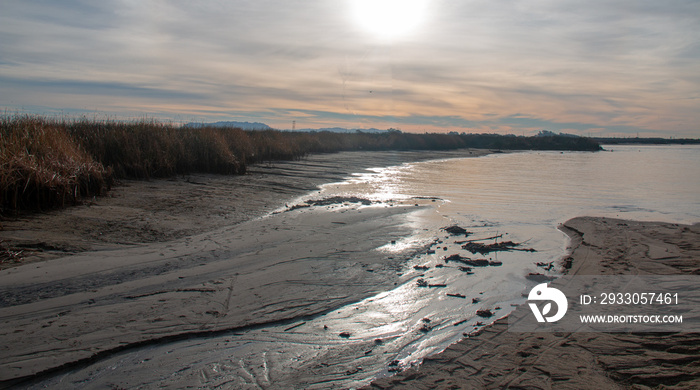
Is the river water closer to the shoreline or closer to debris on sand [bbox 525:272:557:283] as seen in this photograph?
debris on sand [bbox 525:272:557:283]

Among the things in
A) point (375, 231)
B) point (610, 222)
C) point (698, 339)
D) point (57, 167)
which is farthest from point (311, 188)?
point (698, 339)

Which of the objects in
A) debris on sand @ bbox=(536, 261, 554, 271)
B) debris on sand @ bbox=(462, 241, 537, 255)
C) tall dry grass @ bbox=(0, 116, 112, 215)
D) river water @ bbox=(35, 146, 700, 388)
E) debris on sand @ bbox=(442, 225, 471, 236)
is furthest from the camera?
debris on sand @ bbox=(442, 225, 471, 236)

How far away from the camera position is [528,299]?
445 cm

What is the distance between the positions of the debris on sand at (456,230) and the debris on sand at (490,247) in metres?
0.61

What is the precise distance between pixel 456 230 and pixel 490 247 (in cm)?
103

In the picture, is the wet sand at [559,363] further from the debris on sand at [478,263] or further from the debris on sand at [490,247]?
the debris on sand at [490,247]

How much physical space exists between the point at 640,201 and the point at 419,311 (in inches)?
409

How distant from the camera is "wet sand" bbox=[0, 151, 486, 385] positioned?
3.47m

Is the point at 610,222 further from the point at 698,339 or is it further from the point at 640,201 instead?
the point at 698,339

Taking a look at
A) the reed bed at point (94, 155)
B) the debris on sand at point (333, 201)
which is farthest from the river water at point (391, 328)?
the reed bed at point (94, 155)

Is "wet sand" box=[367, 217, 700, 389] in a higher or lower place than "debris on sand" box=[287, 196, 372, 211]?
lower

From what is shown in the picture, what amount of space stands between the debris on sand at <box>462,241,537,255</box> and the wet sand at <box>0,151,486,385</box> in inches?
42.5

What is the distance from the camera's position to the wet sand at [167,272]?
137 inches

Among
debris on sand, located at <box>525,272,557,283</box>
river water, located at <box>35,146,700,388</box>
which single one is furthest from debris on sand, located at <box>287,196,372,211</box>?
debris on sand, located at <box>525,272,557,283</box>
